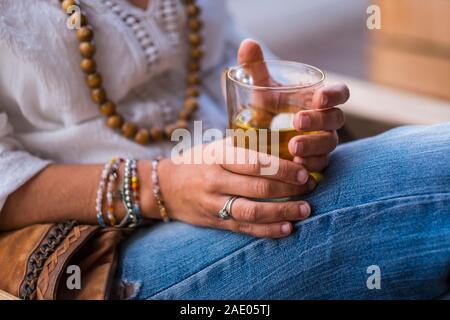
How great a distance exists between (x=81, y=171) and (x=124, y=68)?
0.16 m

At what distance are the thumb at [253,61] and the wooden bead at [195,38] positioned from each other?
0.19 metres

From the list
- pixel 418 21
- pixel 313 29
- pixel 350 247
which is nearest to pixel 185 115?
pixel 350 247

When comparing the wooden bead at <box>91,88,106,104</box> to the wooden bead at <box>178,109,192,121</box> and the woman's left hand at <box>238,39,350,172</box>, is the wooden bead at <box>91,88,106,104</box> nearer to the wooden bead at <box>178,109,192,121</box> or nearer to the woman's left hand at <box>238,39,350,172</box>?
the wooden bead at <box>178,109,192,121</box>

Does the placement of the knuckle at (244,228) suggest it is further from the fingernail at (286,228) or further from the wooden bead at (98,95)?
the wooden bead at (98,95)

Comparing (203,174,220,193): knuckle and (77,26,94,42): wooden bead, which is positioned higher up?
(77,26,94,42): wooden bead

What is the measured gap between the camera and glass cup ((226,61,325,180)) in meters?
0.70

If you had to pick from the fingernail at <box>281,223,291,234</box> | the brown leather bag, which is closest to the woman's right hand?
the fingernail at <box>281,223,291,234</box>

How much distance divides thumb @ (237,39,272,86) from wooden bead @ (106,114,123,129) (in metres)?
0.19

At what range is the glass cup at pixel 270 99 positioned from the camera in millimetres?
705

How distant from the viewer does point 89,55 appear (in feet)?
2.68

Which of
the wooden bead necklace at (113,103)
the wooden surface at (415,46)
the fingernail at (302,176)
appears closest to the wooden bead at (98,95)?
the wooden bead necklace at (113,103)

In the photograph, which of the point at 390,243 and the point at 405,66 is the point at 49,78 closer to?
the point at 390,243

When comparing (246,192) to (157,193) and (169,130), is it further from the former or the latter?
(169,130)

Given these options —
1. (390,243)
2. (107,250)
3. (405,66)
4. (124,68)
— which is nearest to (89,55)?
(124,68)
